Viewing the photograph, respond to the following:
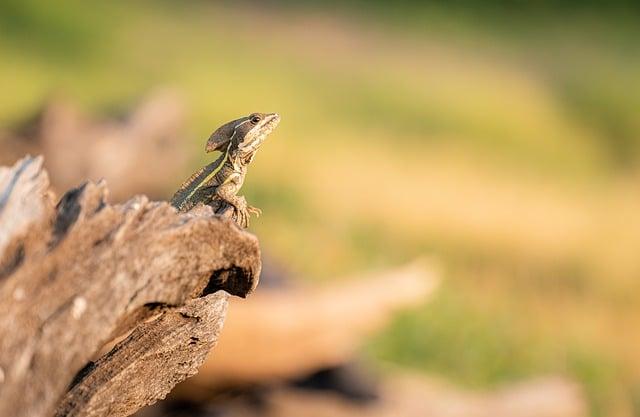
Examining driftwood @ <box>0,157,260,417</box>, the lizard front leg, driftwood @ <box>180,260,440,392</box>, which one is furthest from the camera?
driftwood @ <box>180,260,440,392</box>

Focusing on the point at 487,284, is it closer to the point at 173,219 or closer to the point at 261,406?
the point at 261,406

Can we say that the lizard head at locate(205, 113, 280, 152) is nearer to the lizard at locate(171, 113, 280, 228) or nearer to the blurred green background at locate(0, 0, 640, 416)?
the lizard at locate(171, 113, 280, 228)

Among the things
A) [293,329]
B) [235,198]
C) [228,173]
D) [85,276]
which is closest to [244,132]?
[228,173]

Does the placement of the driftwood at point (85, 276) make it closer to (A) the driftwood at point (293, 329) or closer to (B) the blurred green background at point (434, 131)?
(A) the driftwood at point (293, 329)

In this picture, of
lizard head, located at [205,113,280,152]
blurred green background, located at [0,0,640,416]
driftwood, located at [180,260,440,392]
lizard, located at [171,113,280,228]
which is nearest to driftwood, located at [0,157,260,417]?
lizard, located at [171,113,280,228]

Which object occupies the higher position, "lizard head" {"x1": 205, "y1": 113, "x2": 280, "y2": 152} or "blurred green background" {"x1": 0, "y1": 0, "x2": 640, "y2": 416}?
"blurred green background" {"x1": 0, "y1": 0, "x2": 640, "y2": 416}

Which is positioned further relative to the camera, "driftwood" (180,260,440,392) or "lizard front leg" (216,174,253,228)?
"driftwood" (180,260,440,392)

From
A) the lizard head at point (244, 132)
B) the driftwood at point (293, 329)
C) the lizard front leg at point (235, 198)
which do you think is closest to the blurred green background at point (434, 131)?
the driftwood at point (293, 329)

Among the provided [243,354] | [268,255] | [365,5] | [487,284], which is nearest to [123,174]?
[268,255]
